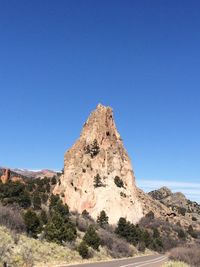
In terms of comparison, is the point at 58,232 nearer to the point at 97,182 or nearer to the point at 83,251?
the point at 83,251

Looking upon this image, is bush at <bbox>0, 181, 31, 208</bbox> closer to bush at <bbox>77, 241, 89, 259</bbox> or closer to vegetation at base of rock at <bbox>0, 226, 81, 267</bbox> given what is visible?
bush at <bbox>77, 241, 89, 259</bbox>

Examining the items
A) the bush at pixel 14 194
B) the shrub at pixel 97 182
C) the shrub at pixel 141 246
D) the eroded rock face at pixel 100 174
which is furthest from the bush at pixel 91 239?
the shrub at pixel 97 182

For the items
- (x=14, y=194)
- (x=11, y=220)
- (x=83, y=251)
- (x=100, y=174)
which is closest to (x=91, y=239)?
(x=83, y=251)

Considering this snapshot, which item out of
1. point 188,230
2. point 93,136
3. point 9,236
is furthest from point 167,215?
point 9,236

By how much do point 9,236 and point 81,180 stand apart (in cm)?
5188

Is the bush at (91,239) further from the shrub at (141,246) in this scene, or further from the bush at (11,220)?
the shrub at (141,246)

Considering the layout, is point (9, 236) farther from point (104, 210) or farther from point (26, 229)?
point (104, 210)

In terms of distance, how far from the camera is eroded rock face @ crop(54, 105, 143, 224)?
7588 cm

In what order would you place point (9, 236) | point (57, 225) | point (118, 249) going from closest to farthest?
point (9, 236), point (57, 225), point (118, 249)

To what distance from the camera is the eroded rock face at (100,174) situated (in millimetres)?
75875

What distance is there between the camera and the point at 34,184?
286ft

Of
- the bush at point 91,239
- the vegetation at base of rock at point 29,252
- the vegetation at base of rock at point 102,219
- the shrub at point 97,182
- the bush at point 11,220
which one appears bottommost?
the vegetation at base of rock at point 29,252

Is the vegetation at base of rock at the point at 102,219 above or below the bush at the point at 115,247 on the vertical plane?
above

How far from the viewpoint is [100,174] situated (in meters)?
80.2
